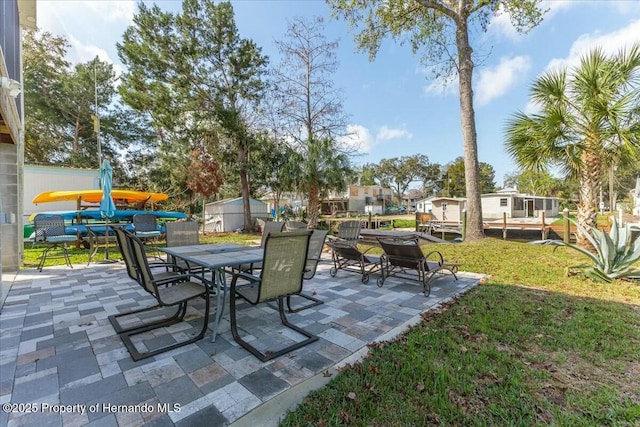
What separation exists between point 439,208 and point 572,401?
85.5 ft

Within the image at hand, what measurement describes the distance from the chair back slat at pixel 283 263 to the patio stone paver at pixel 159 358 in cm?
52

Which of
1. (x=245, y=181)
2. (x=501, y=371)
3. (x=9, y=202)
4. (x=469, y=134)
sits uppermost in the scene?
(x=469, y=134)

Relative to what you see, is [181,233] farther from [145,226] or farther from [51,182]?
[51,182]

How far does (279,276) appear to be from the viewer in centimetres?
265

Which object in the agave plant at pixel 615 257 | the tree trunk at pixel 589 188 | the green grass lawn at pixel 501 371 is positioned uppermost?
the tree trunk at pixel 589 188

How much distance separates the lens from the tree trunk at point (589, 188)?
242 inches

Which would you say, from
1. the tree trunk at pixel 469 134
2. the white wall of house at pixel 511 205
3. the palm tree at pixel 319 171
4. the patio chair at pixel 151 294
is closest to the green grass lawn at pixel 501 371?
the patio chair at pixel 151 294

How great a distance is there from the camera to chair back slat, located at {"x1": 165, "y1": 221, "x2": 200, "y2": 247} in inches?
190

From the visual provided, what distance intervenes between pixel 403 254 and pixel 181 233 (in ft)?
12.8

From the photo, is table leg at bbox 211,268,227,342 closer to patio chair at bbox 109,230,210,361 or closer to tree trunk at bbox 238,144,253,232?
patio chair at bbox 109,230,210,361

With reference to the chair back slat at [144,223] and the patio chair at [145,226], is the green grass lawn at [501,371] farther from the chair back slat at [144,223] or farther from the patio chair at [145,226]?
the chair back slat at [144,223]

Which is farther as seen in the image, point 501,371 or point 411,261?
point 411,261

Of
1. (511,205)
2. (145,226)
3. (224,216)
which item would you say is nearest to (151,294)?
(145,226)

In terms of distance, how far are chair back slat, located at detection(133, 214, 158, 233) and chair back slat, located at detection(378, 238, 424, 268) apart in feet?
22.6
